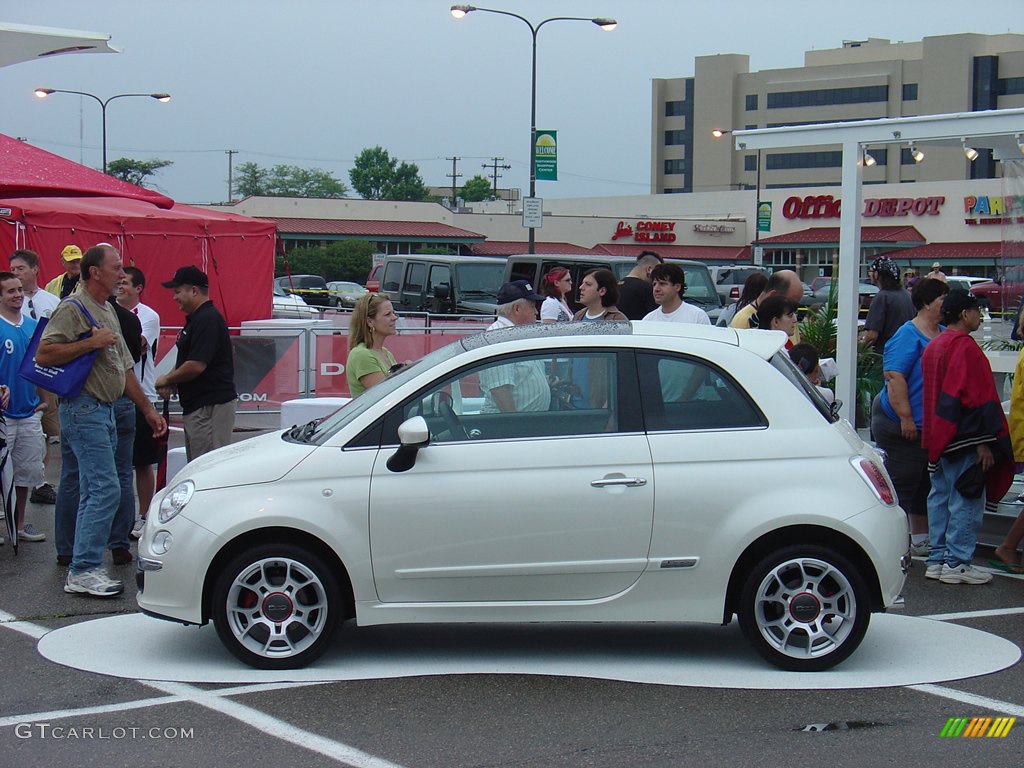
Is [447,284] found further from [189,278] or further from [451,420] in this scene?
[451,420]

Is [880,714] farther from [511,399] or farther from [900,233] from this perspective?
[900,233]

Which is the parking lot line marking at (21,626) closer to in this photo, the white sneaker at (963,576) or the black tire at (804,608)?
the black tire at (804,608)

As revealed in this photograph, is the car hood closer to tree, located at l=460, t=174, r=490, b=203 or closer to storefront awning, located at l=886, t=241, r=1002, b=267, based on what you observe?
storefront awning, located at l=886, t=241, r=1002, b=267

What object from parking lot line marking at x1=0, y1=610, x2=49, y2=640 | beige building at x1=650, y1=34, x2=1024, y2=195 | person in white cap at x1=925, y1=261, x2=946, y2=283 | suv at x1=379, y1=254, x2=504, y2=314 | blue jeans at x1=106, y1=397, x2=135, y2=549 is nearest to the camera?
parking lot line marking at x1=0, y1=610, x2=49, y2=640

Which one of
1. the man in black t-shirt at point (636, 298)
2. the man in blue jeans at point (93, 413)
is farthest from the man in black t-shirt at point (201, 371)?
the man in black t-shirt at point (636, 298)

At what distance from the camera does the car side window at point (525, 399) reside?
5.57 metres

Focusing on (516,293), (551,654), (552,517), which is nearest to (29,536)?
(516,293)

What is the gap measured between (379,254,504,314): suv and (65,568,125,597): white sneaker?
17275 millimetres

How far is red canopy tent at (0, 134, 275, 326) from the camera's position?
16.6 meters

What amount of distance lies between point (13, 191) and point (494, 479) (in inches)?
209

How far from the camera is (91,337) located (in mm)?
6895

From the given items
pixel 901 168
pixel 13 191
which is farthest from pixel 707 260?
pixel 13 191

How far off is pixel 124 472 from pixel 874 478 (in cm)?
475

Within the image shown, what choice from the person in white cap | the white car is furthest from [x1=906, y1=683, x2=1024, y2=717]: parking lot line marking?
the white car
